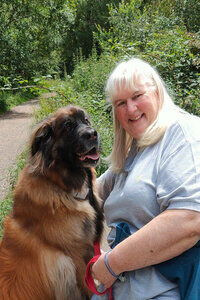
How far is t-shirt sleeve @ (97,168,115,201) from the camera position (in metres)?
2.35

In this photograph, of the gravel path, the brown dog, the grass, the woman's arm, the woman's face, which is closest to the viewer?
the woman's arm

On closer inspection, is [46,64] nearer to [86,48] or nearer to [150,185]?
[86,48]

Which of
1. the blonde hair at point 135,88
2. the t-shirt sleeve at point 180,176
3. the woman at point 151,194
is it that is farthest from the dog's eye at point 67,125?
the t-shirt sleeve at point 180,176

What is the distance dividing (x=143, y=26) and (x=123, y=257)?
878 centimetres

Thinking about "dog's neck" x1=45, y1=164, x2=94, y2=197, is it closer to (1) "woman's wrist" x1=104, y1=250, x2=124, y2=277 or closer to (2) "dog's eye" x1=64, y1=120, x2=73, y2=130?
(2) "dog's eye" x1=64, y1=120, x2=73, y2=130

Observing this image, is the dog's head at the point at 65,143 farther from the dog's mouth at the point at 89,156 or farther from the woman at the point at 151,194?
the woman at the point at 151,194

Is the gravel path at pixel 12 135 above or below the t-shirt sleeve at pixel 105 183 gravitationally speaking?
below

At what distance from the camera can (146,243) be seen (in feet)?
4.91

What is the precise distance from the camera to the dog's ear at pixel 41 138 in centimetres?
248

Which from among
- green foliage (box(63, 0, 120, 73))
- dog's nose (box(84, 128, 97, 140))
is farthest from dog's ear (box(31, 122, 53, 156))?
green foliage (box(63, 0, 120, 73))

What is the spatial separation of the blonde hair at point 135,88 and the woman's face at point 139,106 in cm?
3

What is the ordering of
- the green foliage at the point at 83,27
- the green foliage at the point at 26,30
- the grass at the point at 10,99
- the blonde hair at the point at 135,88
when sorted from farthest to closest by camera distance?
the green foliage at the point at 83,27, the grass at the point at 10,99, the green foliage at the point at 26,30, the blonde hair at the point at 135,88

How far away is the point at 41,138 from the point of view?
249 cm

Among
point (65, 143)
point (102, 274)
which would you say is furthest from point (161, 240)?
point (65, 143)
